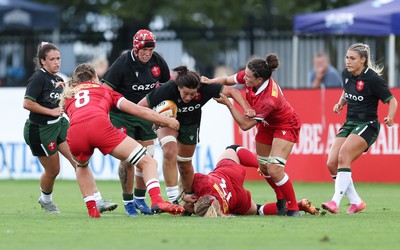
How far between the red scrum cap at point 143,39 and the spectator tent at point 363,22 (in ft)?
28.8

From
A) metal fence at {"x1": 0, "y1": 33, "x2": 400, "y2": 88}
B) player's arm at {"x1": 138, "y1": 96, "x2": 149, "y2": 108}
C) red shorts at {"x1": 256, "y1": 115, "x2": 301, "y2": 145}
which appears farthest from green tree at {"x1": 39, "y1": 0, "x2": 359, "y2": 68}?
player's arm at {"x1": 138, "y1": 96, "x2": 149, "y2": 108}

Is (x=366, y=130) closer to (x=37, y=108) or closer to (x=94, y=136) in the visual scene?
(x=94, y=136)

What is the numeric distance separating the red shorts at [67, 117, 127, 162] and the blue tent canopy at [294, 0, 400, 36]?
10350mm

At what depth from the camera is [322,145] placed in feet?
64.0

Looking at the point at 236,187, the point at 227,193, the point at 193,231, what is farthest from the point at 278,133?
the point at 193,231

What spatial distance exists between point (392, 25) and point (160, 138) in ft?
30.5

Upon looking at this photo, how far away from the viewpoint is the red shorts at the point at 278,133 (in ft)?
42.0

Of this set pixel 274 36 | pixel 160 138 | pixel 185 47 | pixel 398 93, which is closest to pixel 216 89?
pixel 160 138

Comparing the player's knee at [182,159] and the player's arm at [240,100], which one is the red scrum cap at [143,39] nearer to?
the player's arm at [240,100]

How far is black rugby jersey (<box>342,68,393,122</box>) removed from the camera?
13.4 metres

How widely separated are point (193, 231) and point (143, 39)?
3.42 m

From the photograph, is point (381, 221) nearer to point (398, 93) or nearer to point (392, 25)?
point (398, 93)

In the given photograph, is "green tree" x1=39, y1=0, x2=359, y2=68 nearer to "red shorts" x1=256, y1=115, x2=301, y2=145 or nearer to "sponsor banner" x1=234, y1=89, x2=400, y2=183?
"sponsor banner" x1=234, y1=89, x2=400, y2=183

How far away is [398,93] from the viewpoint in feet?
62.4
